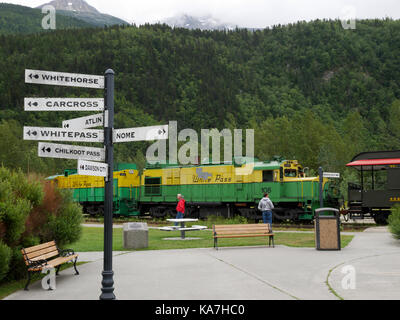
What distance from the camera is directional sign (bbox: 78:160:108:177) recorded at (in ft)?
22.1

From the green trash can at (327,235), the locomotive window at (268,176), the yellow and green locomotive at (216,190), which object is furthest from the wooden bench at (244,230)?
the locomotive window at (268,176)

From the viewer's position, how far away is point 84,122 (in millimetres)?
7500

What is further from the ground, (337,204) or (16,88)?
(16,88)

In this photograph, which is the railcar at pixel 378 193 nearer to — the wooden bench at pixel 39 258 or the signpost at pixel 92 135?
the wooden bench at pixel 39 258

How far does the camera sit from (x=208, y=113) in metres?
139

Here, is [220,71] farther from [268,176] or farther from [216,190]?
[268,176]

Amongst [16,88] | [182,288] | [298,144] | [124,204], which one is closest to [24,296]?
[182,288]

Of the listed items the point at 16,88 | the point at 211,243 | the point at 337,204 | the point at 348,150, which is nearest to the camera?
the point at 211,243

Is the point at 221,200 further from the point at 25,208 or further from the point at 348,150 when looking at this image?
the point at 348,150

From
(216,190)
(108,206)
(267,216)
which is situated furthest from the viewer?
(216,190)

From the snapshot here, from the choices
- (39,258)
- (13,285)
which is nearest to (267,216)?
(39,258)

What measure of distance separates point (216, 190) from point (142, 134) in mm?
20632

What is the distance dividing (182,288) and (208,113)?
132130 millimetres
